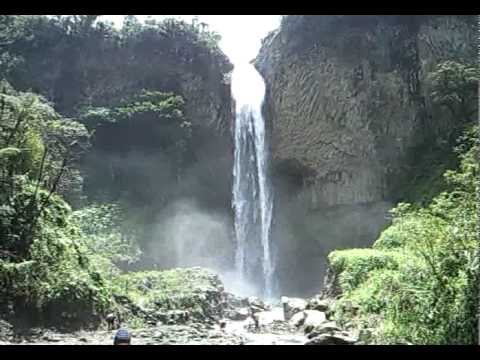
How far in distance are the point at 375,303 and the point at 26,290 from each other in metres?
5.71

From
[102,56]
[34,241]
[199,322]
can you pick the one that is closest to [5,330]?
[34,241]

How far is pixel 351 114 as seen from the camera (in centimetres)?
2112

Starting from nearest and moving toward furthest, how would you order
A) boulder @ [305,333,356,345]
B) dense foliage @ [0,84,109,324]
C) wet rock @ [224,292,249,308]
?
boulder @ [305,333,356,345]
dense foliage @ [0,84,109,324]
wet rock @ [224,292,249,308]

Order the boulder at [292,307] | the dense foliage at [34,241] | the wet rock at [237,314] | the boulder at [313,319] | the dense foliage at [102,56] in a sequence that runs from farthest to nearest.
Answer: the dense foliage at [102,56]
the wet rock at [237,314]
the boulder at [292,307]
the boulder at [313,319]
the dense foliage at [34,241]

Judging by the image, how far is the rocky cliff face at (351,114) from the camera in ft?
67.2

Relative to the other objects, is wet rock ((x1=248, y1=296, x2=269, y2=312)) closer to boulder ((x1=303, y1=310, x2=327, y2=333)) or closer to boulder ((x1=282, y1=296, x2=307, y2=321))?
boulder ((x1=282, y1=296, x2=307, y2=321))

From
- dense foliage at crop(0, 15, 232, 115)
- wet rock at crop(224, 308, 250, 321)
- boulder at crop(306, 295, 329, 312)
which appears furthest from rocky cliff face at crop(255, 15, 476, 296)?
boulder at crop(306, 295, 329, 312)

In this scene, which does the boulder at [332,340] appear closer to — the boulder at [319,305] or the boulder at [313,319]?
the boulder at [313,319]

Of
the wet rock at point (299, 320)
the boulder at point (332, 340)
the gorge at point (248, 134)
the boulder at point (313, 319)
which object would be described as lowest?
the wet rock at point (299, 320)

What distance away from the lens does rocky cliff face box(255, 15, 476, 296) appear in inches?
806

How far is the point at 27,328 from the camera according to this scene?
8930 millimetres

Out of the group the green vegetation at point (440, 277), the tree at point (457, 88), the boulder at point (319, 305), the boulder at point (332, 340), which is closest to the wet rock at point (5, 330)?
the boulder at point (332, 340)
